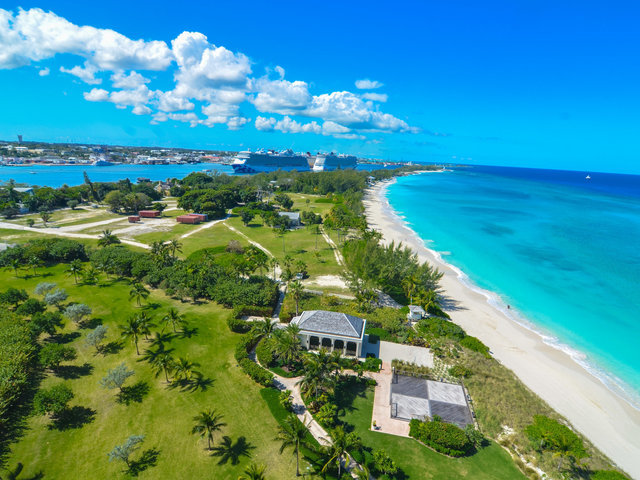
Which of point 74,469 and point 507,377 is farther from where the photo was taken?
point 507,377

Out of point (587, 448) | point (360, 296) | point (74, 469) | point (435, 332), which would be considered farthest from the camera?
point (360, 296)

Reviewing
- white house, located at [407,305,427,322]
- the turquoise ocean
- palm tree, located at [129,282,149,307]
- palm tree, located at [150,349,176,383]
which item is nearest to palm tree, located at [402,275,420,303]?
white house, located at [407,305,427,322]

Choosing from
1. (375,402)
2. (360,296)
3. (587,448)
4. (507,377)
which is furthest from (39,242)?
(587,448)

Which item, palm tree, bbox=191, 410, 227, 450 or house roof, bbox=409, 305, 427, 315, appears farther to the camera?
house roof, bbox=409, 305, 427, 315

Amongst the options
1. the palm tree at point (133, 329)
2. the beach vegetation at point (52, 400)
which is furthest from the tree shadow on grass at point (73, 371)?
the palm tree at point (133, 329)

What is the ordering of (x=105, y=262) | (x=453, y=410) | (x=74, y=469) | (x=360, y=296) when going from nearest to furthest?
(x=74, y=469) → (x=453, y=410) → (x=360, y=296) → (x=105, y=262)

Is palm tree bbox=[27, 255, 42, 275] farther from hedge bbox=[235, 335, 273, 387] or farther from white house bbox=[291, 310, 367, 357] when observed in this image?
white house bbox=[291, 310, 367, 357]

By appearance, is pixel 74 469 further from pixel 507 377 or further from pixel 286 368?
pixel 507 377

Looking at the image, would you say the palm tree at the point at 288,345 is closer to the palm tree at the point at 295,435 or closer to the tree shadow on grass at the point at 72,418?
the palm tree at the point at 295,435
